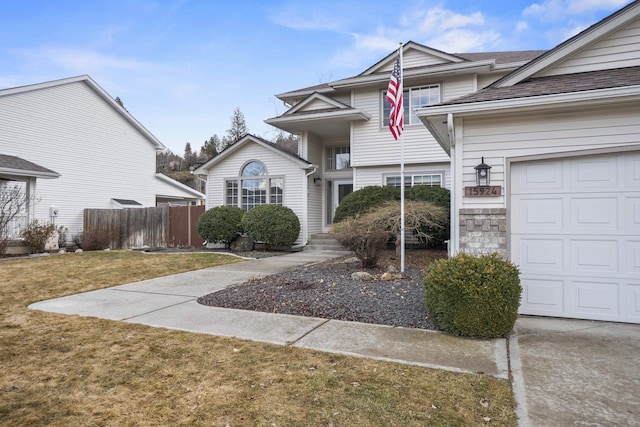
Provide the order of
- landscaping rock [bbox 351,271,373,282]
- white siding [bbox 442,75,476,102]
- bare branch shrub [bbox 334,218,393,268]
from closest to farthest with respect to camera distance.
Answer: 1. landscaping rock [bbox 351,271,373,282]
2. bare branch shrub [bbox 334,218,393,268]
3. white siding [bbox 442,75,476,102]

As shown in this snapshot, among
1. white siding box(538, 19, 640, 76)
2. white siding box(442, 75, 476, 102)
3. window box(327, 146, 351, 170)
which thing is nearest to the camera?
white siding box(538, 19, 640, 76)

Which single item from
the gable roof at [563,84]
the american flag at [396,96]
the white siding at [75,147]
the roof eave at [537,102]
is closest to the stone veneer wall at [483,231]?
the roof eave at [537,102]

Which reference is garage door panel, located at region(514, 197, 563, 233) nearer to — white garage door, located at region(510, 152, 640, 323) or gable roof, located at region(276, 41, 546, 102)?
white garage door, located at region(510, 152, 640, 323)

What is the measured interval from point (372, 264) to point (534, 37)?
1779 centimetres

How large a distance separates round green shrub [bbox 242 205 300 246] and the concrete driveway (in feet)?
30.3

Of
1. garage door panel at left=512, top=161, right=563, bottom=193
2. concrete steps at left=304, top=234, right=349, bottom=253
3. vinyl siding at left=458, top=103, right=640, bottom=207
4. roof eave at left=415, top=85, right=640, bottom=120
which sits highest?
roof eave at left=415, top=85, right=640, bottom=120

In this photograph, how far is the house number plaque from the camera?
5258 millimetres

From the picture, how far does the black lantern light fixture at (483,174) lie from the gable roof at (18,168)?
49.4 feet

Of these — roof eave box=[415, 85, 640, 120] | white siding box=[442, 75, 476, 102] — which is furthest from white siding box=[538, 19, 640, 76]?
white siding box=[442, 75, 476, 102]

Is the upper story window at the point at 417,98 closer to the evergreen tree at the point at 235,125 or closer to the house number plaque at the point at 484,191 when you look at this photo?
the house number plaque at the point at 484,191

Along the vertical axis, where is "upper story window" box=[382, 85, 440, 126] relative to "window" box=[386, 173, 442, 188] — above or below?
above

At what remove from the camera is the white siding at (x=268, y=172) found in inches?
566

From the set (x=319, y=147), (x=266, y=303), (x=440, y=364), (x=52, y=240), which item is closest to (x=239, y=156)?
(x=319, y=147)

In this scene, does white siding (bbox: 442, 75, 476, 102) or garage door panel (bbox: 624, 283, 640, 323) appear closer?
garage door panel (bbox: 624, 283, 640, 323)
